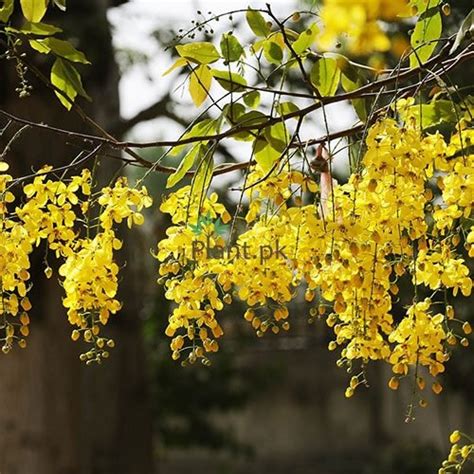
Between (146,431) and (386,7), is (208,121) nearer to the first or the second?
(386,7)

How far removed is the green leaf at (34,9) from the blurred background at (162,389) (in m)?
0.53

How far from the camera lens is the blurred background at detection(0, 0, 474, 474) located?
3918 millimetres

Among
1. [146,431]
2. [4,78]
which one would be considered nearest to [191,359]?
[4,78]

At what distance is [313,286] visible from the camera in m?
1.29

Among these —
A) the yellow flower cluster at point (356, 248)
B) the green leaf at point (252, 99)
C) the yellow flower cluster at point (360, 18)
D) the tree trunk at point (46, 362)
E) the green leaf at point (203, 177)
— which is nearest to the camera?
the yellow flower cluster at point (360, 18)

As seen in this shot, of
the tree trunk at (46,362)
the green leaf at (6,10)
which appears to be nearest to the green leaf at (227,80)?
the green leaf at (6,10)

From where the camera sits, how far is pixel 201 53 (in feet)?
4.54

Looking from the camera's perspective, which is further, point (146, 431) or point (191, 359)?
point (146, 431)

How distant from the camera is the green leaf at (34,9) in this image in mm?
1396

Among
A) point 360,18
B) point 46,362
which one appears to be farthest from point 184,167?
point 46,362

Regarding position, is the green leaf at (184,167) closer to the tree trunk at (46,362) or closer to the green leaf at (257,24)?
the green leaf at (257,24)

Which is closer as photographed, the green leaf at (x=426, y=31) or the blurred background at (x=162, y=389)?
the green leaf at (x=426, y=31)

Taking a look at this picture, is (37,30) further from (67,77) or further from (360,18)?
(360,18)

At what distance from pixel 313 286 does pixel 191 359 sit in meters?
0.16
